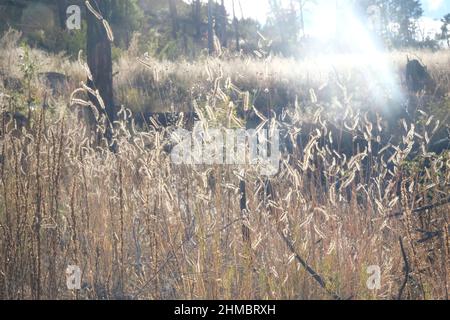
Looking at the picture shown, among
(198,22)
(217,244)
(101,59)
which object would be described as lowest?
(217,244)

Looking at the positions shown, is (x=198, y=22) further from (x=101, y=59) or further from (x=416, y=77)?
(x=101, y=59)

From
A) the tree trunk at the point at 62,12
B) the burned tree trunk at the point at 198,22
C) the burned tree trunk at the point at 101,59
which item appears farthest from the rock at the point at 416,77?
the burned tree trunk at the point at 198,22

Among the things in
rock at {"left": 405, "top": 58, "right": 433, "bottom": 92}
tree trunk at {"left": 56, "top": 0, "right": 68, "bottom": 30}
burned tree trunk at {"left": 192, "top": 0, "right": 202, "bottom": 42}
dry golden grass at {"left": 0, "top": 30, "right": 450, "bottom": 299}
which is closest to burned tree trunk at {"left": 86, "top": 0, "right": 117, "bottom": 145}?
dry golden grass at {"left": 0, "top": 30, "right": 450, "bottom": 299}

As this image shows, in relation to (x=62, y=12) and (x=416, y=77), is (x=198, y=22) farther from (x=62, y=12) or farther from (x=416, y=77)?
(x=416, y=77)

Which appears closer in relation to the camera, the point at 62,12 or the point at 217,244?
the point at 217,244

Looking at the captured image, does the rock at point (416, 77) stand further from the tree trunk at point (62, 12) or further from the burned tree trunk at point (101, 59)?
the tree trunk at point (62, 12)

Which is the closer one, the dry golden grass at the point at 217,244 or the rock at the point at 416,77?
the dry golden grass at the point at 217,244

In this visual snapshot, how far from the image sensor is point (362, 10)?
4159 centimetres

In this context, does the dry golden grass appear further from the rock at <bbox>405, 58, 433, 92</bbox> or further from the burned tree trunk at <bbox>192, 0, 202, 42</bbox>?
the burned tree trunk at <bbox>192, 0, 202, 42</bbox>

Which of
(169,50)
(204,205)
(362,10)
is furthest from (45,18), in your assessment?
(362,10)

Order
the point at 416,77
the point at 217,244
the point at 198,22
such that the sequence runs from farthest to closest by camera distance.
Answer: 1. the point at 198,22
2. the point at 416,77
3. the point at 217,244

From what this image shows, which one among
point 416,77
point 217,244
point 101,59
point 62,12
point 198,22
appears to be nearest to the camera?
point 217,244

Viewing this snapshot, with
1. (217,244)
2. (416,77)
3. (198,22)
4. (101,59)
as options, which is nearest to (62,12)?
(198,22)

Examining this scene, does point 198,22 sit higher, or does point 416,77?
point 198,22
